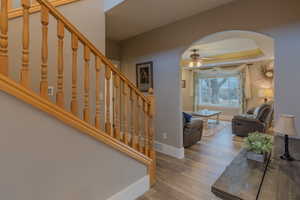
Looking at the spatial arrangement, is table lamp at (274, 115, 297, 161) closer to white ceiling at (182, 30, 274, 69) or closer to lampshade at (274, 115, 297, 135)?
lampshade at (274, 115, 297, 135)

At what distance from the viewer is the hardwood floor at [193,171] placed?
1979 millimetres

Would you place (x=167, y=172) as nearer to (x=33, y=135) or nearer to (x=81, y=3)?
(x=33, y=135)

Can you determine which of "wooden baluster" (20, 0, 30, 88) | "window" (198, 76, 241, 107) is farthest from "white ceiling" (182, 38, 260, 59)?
"wooden baluster" (20, 0, 30, 88)

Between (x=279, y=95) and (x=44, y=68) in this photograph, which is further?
(x=279, y=95)

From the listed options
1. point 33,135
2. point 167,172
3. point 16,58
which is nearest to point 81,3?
point 16,58

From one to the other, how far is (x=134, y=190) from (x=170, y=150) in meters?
1.43

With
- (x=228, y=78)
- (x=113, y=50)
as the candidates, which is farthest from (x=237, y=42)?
(x=113, y=50)

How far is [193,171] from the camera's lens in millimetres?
2531

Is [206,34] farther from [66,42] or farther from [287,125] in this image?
[66,42]

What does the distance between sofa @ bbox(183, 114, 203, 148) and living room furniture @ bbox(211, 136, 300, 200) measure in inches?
82.2

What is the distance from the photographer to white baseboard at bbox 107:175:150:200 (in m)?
1.75

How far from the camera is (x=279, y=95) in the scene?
6.38 feet

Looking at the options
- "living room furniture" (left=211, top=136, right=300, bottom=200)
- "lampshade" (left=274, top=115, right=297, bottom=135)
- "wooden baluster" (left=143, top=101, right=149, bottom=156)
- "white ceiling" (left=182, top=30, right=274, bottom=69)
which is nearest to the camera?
"living room furniture" (left=211, top=136, right=300, bottom=200)

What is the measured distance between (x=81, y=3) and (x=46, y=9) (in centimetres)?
134
